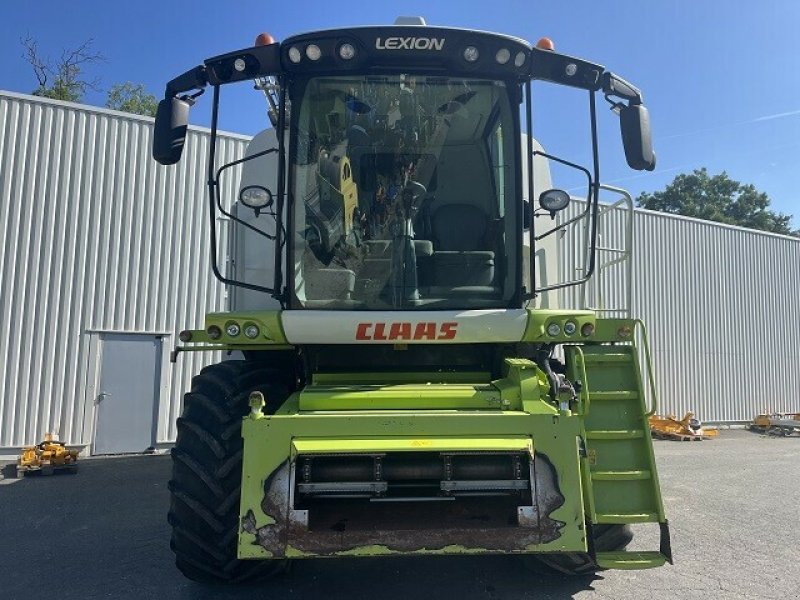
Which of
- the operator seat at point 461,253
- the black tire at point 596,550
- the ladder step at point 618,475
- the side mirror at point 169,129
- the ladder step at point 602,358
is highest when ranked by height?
the side mirror at point 169,129

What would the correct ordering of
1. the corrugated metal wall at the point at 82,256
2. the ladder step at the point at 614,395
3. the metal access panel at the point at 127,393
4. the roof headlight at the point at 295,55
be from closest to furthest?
the ladder step at the point at 614,395
the roof headlight at the point at 295,55
the corrugated metal wall at the point at 82,256
the metal access panel at the point at 127,393

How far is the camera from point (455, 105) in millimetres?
4234

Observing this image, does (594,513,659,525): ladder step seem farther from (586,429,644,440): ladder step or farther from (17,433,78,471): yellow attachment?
(17,433,78,471): yellow attachment

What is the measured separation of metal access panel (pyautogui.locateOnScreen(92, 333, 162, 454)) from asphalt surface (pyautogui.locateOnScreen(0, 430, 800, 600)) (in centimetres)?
210

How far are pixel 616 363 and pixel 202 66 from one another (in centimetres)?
333

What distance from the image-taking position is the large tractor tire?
3504 millimetres

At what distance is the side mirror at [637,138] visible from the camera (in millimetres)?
4172

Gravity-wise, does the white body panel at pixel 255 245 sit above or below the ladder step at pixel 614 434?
above

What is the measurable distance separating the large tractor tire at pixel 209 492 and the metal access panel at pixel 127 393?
7241mm

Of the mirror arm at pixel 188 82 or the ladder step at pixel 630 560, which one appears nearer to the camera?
the ladder step at pixel 630 560

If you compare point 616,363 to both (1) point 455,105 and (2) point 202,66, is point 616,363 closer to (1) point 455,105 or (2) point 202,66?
(1) point 455,105

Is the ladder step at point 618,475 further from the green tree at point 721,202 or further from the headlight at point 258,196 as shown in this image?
the green tree at point 721,202

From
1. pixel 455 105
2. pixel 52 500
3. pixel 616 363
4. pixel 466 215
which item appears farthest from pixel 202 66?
pixel 52 500

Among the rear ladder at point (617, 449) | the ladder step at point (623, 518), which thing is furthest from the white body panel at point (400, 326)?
the ladder step at point (623, 518)
